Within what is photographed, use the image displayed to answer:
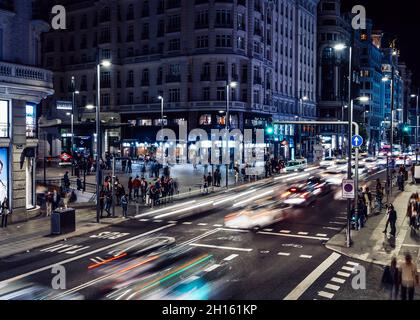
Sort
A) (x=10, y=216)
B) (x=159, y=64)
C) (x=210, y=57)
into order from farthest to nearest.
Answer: (x=159, y=64) → (x=210, y=57) → (x=10, y=216)

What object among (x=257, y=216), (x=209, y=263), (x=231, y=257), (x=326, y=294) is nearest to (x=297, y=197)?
(x=257, y=216)

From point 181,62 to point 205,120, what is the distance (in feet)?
28.6

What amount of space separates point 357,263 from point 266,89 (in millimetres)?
59073

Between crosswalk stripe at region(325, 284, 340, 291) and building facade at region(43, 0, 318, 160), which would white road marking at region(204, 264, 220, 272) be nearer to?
crosswalk stripe at region(325, 284, 340, 291)

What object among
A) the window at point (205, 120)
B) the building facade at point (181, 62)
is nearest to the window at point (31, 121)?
the building facade at point (181, 62)

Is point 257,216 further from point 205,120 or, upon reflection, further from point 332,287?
point 205,120

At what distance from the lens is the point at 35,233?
914 inches

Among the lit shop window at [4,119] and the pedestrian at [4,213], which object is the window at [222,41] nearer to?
the lit shop window at [4,119]

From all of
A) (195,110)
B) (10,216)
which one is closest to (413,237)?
(10,216)

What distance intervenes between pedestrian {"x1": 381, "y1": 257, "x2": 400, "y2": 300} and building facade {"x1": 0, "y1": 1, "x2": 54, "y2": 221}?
1886 centimetres

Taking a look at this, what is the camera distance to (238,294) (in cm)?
1389

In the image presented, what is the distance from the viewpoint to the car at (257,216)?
82.7ft

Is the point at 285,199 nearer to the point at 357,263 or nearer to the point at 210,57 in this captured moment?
the point at 357,263

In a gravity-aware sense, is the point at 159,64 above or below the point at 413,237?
above
